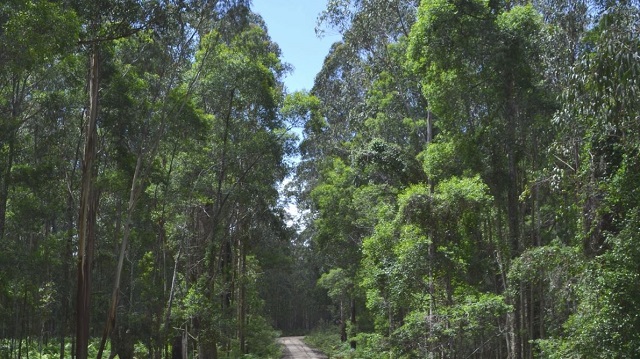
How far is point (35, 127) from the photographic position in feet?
67.5

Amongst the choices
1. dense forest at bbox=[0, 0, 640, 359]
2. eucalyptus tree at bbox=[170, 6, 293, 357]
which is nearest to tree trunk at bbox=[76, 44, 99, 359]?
dense forest at bbox=[0, 0, 640, 359]

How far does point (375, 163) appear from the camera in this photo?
22266 mm

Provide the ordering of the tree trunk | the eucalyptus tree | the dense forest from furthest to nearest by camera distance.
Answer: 1. the eucalyptus tree
2. the tree trunk
3. the dense forest

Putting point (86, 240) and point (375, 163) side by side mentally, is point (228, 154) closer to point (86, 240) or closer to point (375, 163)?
point (375, 163)

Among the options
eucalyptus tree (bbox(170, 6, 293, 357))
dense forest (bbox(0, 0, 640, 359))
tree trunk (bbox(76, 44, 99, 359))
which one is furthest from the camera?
eucalyptus tree (bbox(170, 6, 293, 357))

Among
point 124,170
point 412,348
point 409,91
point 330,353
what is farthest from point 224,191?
point 330,353

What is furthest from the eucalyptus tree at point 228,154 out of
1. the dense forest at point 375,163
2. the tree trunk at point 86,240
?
the tree trunk at point 86,240

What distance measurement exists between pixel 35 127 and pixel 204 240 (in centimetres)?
Result: 689

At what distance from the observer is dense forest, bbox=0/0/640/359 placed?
11406mm

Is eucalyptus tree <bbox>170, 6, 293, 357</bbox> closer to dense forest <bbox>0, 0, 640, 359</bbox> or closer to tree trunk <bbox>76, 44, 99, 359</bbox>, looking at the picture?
dense forest <bbox>0, 0, 640, 359</bbox>

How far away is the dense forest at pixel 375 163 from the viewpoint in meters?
11.4

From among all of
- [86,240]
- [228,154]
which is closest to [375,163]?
[228,154]

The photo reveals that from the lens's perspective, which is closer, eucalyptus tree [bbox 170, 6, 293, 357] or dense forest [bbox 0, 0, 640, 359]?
dense forest [bbox 0, 0, 640, 359]

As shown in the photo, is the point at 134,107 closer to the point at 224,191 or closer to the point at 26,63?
the point at 224,191
